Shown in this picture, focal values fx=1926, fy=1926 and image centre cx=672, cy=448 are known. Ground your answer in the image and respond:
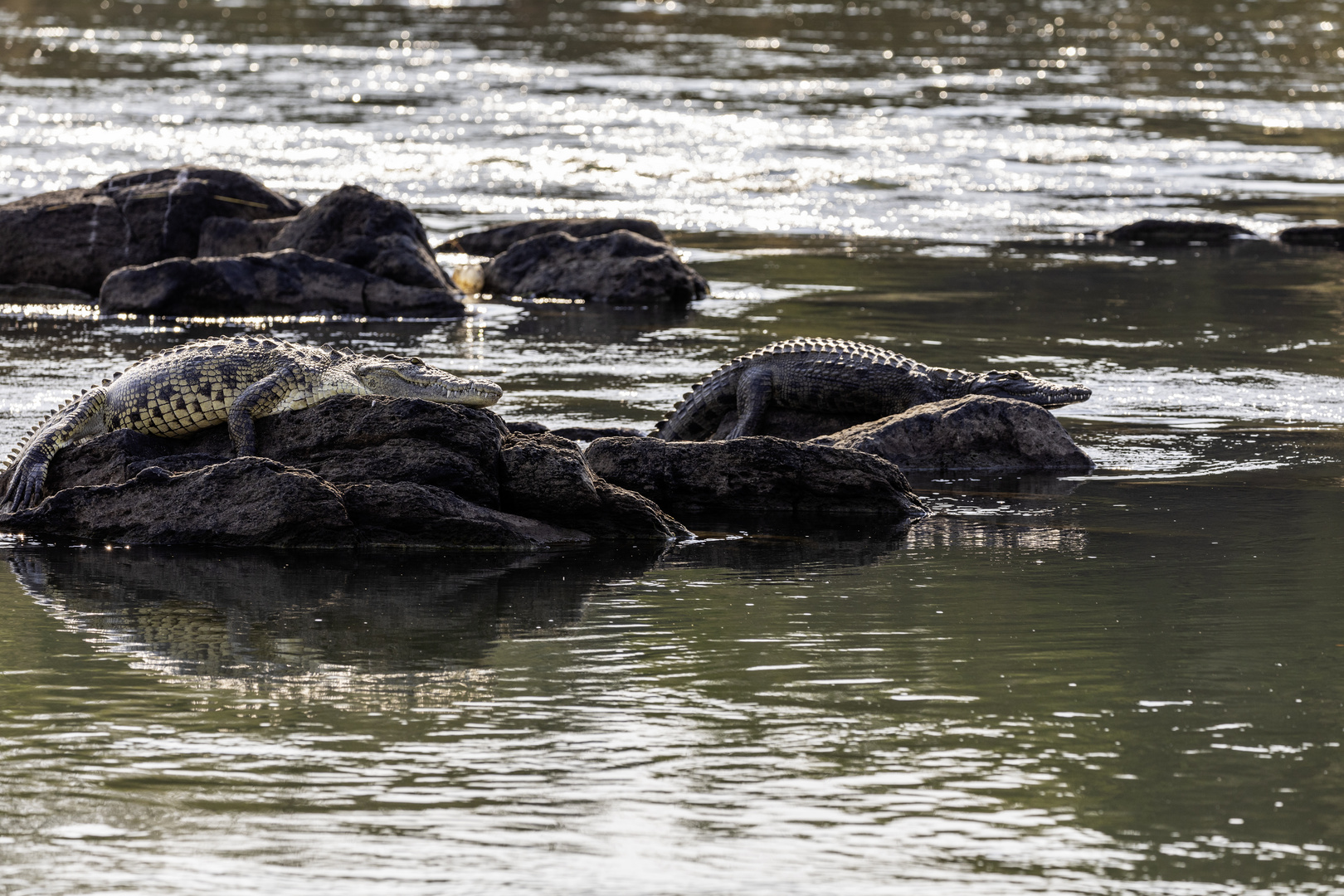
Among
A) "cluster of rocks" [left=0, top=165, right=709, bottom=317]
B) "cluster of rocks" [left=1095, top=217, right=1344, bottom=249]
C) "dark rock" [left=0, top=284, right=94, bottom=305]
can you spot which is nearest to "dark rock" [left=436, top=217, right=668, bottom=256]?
"cluster of rocks" [left=0, top=165, right=709, bottom=317]

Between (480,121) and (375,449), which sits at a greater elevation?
(480,121)

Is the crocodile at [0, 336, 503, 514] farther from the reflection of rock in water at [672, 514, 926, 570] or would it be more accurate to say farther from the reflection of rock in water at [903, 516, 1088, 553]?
the reflection of rock in water at [903, 516, 1088, 553]

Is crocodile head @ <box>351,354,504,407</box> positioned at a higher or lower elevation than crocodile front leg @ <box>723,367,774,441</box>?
higher

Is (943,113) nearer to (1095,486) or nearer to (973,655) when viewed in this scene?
(1095,486)

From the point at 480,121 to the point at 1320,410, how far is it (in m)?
22.7

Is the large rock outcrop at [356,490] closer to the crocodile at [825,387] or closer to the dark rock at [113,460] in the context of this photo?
the dark rock at [113,460]

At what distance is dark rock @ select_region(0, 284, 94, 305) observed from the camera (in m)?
19.2

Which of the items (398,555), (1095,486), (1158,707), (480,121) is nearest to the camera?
(1158,707)

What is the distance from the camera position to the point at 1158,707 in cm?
666

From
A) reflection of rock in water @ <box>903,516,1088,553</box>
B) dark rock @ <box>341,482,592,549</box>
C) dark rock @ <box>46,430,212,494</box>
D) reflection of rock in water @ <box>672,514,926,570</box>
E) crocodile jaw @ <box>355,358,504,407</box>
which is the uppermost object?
crocodile jaw @ <box>355,358,504,407</box>

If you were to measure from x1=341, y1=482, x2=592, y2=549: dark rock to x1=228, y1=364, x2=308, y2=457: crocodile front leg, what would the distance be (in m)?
0.84

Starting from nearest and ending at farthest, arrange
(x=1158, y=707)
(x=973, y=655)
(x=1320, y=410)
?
(x=1158, y=707), (x=973, y=655), (x=1320, y=410)

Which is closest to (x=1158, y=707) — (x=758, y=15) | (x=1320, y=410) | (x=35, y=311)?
(x=1320, y=410)

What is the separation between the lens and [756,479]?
10.3 metres
